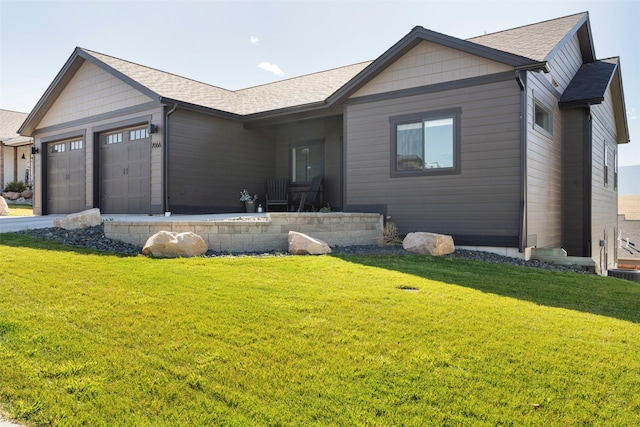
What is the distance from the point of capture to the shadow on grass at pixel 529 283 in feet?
14.2

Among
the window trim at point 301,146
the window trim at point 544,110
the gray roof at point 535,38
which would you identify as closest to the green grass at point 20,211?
the window trim at point 301,146

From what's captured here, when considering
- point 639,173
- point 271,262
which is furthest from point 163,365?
point 639,173

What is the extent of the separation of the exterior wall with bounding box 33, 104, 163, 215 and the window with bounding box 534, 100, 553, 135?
321 inches

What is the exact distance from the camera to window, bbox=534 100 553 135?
8182mm

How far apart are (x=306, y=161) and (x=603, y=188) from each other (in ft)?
25.5

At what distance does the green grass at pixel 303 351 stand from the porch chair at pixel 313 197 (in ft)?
20.8

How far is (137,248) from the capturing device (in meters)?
6.57

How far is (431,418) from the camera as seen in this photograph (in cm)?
212

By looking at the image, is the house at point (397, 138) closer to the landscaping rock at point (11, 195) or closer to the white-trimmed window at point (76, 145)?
the white-trimmed window at point (76, 145)

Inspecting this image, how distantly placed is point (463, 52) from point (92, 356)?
7702mm

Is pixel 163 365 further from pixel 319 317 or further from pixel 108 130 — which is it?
pixel 108 130

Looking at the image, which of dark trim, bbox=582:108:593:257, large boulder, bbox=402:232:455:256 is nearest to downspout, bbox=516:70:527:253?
large boulder, bbox=402:232:455:256

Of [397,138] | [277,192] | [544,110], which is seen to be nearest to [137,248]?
[397,138]

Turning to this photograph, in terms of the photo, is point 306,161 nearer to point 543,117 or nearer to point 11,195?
point 543,117
